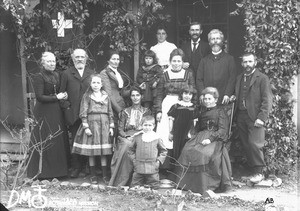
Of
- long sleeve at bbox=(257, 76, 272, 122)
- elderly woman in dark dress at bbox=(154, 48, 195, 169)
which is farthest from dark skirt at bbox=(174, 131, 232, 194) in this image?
long sleeve at bbox=(257, 76, 272, 122)

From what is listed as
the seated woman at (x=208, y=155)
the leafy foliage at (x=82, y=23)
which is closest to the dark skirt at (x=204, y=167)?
the seated woman at (x=208, y=155)

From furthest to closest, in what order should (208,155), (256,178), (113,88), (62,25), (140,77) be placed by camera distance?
1. (62,25)
2. (140,77)
3. (113,88)
4. (256,178)
5. (208,155)

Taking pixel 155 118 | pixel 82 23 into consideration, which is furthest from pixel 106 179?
pixel 82 23

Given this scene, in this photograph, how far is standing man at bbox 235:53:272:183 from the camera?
6450 mm

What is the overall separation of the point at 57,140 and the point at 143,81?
1485 millimetres

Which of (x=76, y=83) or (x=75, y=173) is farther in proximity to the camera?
(x=75, y=173)

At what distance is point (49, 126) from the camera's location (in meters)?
6.84

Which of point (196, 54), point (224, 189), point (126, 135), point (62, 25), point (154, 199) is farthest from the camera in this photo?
point (62, 25)

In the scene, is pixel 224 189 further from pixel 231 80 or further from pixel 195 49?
pixel 195 49

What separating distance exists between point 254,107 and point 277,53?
2.89ft

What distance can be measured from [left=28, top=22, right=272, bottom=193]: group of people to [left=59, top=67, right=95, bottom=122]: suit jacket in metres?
0.01

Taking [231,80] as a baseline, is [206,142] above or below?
below

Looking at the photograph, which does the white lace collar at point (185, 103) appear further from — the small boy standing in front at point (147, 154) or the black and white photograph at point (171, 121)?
the small boy standing in front at point (147, 154)

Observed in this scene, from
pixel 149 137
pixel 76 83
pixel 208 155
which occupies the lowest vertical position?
pixel 208 155
